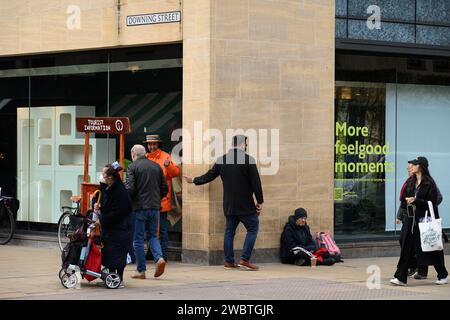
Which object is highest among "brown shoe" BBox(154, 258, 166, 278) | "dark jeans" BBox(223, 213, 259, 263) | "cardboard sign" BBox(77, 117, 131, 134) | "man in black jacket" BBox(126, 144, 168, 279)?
"cardboard sign" BBox(77, 117, 131, 134)

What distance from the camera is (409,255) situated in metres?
13.5

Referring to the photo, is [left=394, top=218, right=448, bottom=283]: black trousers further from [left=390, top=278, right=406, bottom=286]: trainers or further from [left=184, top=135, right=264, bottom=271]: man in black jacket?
[left=184, top=135, right=264, bottom=271]: man in black jacket

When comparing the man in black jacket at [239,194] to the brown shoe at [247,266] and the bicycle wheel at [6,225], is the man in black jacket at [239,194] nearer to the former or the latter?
the brown shoe at [247,266]

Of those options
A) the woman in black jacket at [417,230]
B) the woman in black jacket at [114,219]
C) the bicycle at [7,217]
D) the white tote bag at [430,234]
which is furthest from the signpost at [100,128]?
the white tote bag at [430,234]

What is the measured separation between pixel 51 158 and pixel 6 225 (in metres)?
1.56

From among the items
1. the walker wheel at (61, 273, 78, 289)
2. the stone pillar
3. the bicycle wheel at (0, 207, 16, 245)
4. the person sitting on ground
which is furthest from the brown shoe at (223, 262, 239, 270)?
the bicycle wheel at (0, 207, 16, 245)

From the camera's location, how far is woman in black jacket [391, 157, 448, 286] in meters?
13.4

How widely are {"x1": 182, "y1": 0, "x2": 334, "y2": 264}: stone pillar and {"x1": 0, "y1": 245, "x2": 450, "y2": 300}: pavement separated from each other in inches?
33.8

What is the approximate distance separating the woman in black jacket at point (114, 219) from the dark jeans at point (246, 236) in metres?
2.68

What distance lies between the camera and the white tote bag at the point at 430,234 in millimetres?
13414

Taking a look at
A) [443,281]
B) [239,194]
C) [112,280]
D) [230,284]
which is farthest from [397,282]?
[112,280]
